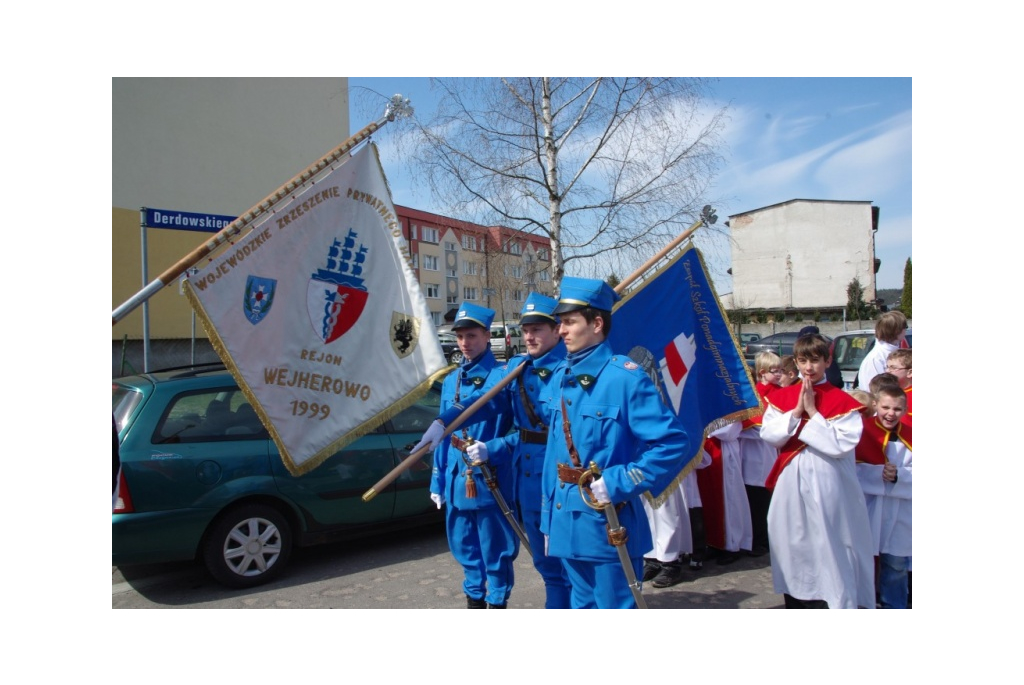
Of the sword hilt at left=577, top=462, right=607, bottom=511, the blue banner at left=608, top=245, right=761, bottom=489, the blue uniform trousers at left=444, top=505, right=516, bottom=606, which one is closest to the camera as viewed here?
the sword hilt at left=577, top=462, right=607, bottom=511

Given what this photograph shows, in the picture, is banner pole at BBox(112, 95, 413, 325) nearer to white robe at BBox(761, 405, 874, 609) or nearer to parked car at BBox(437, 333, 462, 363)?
white robe at BBox(761, 405, 874, 609)

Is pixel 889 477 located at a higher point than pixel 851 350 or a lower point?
lower

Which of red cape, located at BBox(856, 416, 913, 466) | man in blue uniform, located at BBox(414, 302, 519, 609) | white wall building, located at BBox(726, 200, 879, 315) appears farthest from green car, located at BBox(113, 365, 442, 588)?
white wall building, located at BBox(726, 200, 879, 315)

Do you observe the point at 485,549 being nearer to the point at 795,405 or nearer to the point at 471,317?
the point at 471,317

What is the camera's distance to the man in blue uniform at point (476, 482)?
3996 millimetres

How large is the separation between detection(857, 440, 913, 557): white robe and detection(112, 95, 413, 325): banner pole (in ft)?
11.3

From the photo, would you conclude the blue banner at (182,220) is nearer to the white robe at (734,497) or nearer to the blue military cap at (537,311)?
the blue military cap at (537,311)

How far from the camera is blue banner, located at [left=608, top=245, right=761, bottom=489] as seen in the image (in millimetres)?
4160

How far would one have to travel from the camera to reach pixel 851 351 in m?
11.2

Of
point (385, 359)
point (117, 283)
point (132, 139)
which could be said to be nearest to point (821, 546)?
point (385, 359)

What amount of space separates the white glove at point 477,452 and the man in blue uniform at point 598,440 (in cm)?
70

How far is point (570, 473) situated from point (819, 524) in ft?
5.38

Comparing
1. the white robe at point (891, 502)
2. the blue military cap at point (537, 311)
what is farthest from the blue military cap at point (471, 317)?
the white robe at point (891, 502)

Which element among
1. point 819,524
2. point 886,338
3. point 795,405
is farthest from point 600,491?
point 886,338
